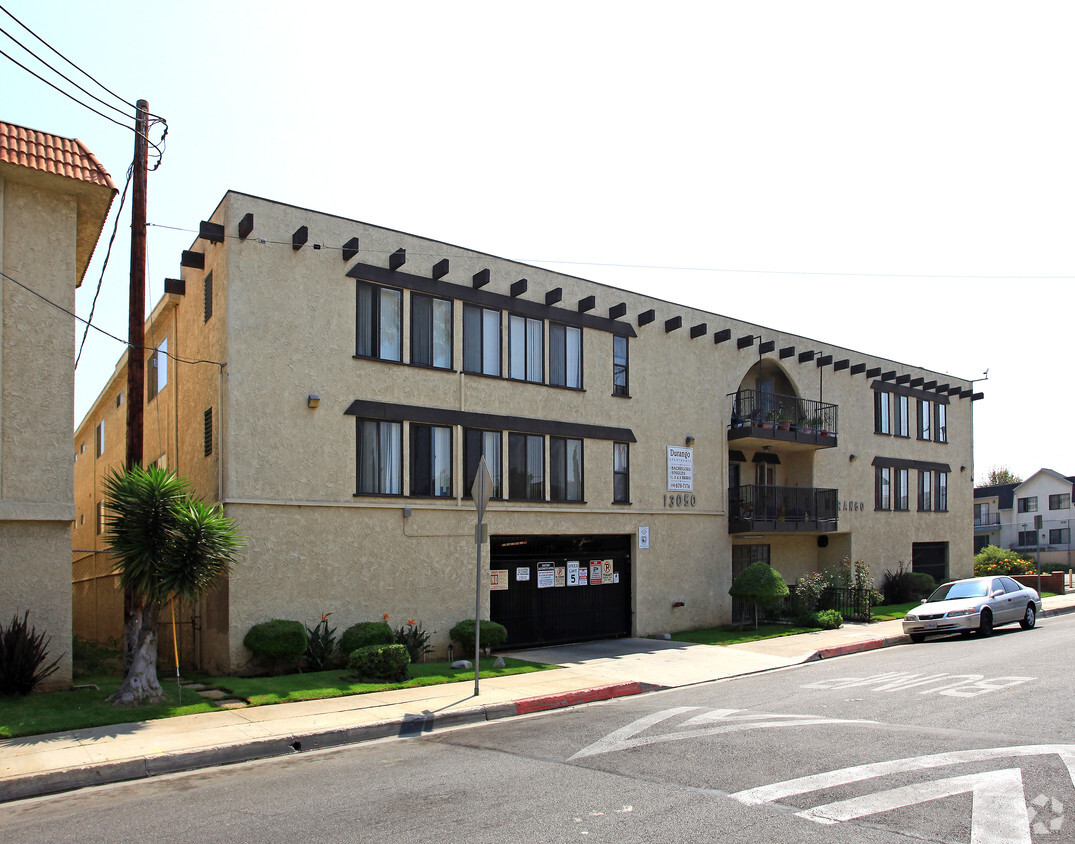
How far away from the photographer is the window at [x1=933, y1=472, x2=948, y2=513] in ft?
112

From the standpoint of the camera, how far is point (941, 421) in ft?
116

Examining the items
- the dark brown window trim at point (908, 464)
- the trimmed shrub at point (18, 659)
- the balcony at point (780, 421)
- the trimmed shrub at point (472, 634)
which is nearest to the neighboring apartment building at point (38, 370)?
the trimmed shrub at point (18, 659)

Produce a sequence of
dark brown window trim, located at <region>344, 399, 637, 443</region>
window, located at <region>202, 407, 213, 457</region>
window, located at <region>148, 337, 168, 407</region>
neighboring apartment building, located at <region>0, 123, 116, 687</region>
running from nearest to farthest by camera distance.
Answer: neighboring apartment building, located at <region>0, 123, 116, 687</region> → window, located at <region>202, 407, 213, 457</region> → dark brown window trim, located at <region>344, 399, 637, 443</region> → window, located at <region>148, 337, 168, 407</region>

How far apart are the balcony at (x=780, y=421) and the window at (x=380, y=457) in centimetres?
1097

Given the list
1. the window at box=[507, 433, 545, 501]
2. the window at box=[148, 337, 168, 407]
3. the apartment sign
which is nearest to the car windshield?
the apartment sign

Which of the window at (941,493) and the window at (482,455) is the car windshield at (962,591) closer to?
the window at (482,455)

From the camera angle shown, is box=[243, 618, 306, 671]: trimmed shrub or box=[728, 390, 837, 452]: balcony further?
box=[728, 390, 837, 452]: balcony

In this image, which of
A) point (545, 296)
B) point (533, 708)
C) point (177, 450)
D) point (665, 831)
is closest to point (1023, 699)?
point (533, 708)

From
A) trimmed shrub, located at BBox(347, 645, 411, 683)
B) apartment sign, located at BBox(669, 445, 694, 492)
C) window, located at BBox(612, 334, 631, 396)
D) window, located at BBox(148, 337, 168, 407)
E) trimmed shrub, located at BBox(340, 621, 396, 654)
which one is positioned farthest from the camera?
apartment sign, located at BBox(669, 445, 694, 492)

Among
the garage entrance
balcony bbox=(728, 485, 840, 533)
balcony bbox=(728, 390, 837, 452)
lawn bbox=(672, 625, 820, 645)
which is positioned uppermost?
balcony bbox=(728, 390, 837, 452)

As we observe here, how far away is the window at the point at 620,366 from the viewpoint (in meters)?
22.0

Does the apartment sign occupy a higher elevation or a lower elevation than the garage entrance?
higher

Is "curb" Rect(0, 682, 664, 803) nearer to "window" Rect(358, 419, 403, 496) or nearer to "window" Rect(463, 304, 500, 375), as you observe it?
"window" Rect(358, 419, 403, 496)

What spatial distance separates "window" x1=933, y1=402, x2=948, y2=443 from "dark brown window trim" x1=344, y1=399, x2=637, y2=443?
18720 mm
